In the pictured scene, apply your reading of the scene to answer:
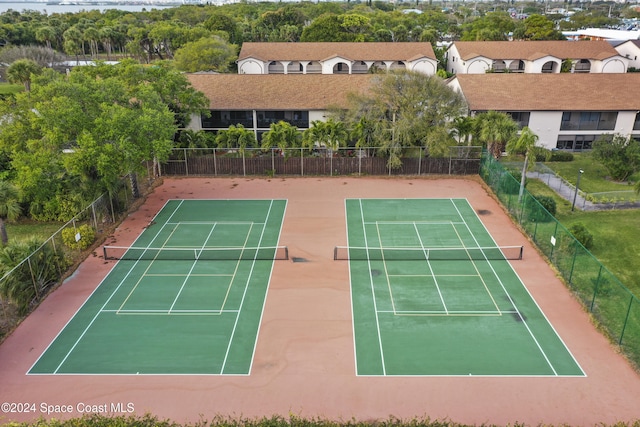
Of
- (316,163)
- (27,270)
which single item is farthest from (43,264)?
(316,163)

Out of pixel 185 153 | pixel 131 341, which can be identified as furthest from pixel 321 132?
pixel 131 341

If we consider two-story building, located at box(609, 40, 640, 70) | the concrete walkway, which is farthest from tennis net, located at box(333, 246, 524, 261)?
two-story building, located at box(609, 40, 640, 70)

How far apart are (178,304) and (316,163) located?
17.9 meters

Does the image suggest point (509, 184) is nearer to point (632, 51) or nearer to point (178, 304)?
point (178, 304)

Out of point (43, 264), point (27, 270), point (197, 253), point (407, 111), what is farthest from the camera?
point (407, 111)

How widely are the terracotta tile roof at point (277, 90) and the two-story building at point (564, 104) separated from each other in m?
9.80

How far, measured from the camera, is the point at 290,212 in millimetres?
31047

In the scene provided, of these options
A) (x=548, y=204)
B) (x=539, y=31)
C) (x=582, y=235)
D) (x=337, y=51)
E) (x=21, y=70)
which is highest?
(x=539, y=31)

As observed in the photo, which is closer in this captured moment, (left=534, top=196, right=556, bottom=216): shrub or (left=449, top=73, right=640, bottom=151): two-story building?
(left=534, top=196, right=556, bottom=216): shrub

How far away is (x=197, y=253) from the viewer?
26062mm

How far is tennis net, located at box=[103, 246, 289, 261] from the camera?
25594mm

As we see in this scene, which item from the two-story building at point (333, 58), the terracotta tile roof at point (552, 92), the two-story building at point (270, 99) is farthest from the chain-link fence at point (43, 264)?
the two-story building at point (333, 58)

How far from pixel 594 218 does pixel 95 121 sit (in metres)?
27.7

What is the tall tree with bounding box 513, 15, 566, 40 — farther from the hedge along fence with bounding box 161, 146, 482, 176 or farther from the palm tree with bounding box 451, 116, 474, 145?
the hedge along fence with bounding box 161, 146, 482, 176
